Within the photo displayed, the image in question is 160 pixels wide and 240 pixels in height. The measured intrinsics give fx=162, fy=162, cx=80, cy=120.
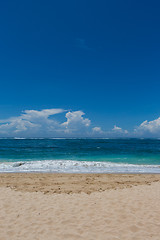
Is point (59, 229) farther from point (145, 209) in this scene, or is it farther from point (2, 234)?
point (145, 209)

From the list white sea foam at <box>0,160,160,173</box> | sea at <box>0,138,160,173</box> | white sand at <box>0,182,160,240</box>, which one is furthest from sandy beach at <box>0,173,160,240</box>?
sea at <box>0,138,160,173</box>

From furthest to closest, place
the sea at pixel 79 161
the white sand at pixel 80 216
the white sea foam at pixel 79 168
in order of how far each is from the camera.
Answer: the sea at pixel 79 161 → the white sea foam at pixel 79 168 → the white sand at pixel 80 216

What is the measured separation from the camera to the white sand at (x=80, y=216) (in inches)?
204

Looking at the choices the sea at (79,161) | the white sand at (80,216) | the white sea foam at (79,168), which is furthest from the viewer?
the sea at (79,161)

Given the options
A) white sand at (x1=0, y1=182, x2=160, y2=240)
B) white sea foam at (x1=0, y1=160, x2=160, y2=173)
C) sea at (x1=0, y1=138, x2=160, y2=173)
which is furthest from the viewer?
sea at (x1=0, y1=138, x2=160, y2=173)

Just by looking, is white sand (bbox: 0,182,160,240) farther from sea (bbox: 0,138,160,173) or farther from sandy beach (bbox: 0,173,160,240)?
sea (bbox: 0,138,160,173)

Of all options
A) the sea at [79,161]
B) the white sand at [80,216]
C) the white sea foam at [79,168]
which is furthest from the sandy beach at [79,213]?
the sea at [79,161]

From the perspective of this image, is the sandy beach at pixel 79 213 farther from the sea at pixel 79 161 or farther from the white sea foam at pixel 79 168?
the sea at pixel 79 161

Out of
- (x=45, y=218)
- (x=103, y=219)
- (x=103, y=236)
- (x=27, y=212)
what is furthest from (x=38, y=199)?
(x=103, y=236)

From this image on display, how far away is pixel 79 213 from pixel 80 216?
0.82ft

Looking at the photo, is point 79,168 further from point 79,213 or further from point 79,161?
point 79,213

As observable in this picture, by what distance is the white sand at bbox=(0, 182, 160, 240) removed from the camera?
17.0 feet

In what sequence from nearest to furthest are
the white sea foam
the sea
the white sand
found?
the white sand → the white sea foam → the sea

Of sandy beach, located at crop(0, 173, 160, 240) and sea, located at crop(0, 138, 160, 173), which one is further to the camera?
sea, located at crop(0, 138, 160, 173)
